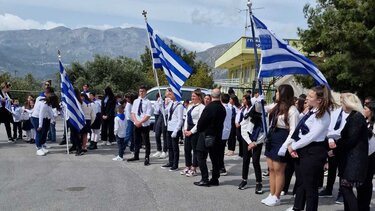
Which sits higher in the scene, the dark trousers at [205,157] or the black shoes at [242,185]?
the dark trousers at [205,157]

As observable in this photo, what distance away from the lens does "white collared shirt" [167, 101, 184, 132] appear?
10234 mm

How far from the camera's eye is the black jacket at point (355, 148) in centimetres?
600

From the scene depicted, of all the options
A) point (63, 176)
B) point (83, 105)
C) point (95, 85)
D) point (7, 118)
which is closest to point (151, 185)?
point (63, 176)

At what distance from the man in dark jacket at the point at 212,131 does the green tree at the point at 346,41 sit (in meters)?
7.89

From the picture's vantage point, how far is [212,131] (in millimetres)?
8523

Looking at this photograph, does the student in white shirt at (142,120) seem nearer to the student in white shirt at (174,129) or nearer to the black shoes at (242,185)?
the student in white shirt at (174,129)

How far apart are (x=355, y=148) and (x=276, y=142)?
1.38m

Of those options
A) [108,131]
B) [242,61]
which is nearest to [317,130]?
[108,131]

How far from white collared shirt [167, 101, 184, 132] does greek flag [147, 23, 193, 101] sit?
20cm

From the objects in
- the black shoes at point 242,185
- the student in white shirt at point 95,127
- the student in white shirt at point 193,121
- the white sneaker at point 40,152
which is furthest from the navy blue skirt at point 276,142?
the student in white shirt at point 95,127

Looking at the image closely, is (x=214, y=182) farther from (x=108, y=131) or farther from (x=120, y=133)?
(x=108, y=131)

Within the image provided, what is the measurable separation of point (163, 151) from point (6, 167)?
403 cm

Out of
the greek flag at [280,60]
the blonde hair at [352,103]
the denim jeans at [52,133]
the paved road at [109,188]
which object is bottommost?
the paved road at [109,188]

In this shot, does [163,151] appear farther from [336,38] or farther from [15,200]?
[336,38]
